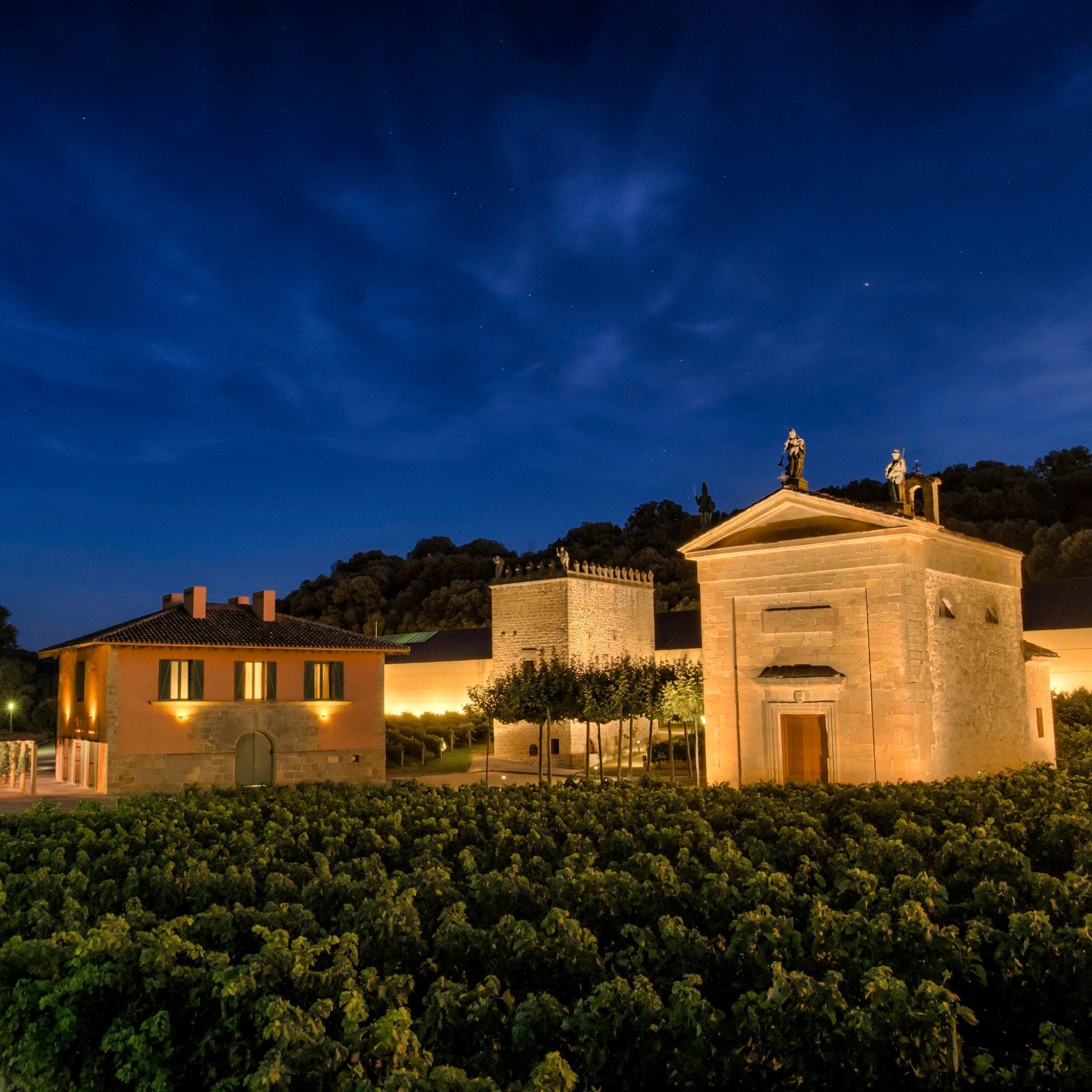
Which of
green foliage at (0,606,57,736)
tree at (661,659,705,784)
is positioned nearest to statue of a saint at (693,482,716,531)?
tree at (661,659,705,784)

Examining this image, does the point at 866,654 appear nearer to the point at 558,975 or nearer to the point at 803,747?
the point at 803,747

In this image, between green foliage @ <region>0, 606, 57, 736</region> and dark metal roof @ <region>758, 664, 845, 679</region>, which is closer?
dark metal roof @ <region>758, 664, 845, 679</region>

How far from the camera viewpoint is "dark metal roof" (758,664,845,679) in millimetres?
21531

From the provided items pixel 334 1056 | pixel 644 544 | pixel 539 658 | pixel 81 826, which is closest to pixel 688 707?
pixel 539 658

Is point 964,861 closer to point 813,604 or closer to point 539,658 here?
point 813,604

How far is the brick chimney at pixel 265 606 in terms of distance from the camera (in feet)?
107

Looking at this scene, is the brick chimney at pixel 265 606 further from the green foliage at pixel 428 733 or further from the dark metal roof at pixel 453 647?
the dark metal roof at pixel 453 647

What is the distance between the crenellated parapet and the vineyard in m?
28.0

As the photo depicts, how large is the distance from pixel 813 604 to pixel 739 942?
15.2 metres

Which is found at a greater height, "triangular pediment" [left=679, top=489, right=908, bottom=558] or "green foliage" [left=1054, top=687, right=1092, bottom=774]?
"triangular pediment" [left=679, top=489, right=908, bottom=558]

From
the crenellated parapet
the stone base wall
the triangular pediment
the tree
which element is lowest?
the stone base wall

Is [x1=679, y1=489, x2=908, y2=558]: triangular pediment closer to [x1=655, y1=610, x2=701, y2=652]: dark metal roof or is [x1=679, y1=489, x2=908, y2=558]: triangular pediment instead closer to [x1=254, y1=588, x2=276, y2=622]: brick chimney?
[x1=254, y1=588, x2=276, y2=622]: brick chimney

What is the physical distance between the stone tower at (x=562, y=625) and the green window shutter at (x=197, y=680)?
565 inches

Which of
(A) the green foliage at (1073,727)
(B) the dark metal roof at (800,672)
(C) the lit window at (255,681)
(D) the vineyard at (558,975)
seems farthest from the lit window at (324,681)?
(A) the green foliage at (1073,727)
